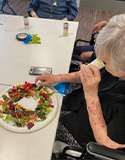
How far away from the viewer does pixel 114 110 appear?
91 centimetres

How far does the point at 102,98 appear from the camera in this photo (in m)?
1.03

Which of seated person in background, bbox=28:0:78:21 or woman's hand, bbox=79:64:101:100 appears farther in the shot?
seated person in background, bbox=28:0:78:21

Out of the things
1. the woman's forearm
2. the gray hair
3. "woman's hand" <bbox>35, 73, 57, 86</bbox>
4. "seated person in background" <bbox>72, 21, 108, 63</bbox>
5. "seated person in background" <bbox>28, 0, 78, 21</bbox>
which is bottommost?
"seated person in background" <bbox>72, 21, 108, 63</bbox>

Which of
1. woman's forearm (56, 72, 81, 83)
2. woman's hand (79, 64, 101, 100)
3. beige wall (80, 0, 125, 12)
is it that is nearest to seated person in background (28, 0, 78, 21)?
woman's forearm (56, 72, 81, 83)

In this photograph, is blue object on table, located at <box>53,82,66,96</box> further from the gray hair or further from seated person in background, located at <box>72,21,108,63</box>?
seated person in background, located at <box>72,21,108,63</box>

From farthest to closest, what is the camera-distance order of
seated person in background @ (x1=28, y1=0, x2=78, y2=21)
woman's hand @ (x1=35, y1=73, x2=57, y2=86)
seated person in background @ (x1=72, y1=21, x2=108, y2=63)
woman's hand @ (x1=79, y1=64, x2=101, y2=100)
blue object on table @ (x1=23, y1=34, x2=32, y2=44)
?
seated person in background @ (x1=28, y1=0, x2=78, y2=21) < seated person in background @ (x1=72, y1=21, x2=108, y2=63) < blue object on table @ (x1=23, y1=34, x2=32, y2=44) < woman's hand @ (x1=35, y1=73, x2=57, y2=86) < woman's hand @ (x1=79, y1=64, x2=101, y2=100)

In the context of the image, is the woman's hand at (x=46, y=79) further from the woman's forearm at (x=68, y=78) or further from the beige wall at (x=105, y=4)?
the beige wall at (x=105, y=4)

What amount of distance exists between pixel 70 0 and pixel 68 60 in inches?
42.3

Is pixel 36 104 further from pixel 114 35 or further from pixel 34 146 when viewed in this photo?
pixel 114 35

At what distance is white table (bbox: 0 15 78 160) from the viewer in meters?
0.77

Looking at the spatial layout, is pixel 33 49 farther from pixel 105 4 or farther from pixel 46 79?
pixel 105 4

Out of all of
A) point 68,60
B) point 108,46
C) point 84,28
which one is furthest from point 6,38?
point 84,28

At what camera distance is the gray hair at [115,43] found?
2.34ft

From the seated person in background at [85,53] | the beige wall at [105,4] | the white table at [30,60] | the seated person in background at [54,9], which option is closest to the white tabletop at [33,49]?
the white table at [30,60]
